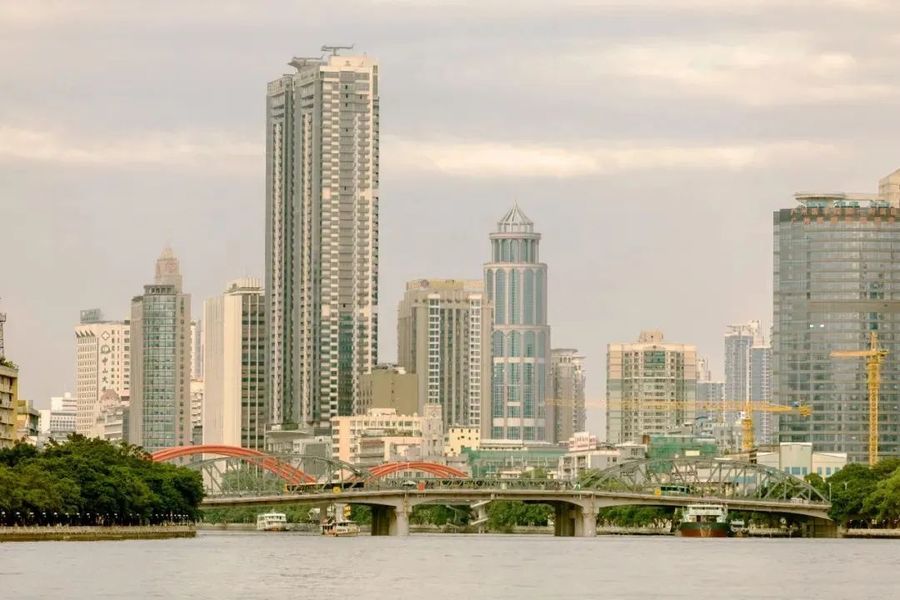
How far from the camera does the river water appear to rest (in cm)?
11881

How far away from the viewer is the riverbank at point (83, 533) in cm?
16336

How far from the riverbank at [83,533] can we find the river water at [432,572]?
2.60 m

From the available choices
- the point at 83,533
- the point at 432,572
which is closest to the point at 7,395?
the point at 83,533

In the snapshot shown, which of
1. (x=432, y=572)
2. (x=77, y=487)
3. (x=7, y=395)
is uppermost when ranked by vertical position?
(x=7, y=395)

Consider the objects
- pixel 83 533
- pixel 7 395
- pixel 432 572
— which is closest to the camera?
pixel 432 572

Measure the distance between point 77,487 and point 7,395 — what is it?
67.1 feet

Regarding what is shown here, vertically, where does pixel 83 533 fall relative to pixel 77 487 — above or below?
below

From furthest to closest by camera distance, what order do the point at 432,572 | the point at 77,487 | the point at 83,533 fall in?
the point at 77,487 → the point at 83,533 → the point at 432,572

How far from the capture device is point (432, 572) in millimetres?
139500

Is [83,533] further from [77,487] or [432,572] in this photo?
[432,572]

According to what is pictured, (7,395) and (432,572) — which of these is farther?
(7,395)

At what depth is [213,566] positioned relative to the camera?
141 m

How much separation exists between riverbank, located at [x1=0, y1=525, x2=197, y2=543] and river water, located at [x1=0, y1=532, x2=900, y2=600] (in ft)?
8.54

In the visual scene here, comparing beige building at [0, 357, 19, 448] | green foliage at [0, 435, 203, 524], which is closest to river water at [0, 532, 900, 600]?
green foliage at [0, 435, 203, 524]
